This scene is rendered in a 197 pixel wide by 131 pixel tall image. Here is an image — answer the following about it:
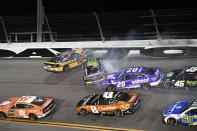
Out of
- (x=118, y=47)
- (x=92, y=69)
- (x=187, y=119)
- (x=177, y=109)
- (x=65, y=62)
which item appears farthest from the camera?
(x=118, y=47)

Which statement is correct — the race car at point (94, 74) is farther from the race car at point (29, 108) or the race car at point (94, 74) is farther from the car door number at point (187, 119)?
the car door number at point (187, 119)

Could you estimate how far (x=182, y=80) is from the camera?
1324 cm

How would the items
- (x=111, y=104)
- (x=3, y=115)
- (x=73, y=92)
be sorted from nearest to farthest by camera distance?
1. (x=111, y=104)
2. (x=3, y=115)
3. (x=73, y=92)

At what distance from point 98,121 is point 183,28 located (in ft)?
57.2

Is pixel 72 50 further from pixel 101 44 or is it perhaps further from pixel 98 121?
pixel 98 121

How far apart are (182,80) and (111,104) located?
3.52 meters

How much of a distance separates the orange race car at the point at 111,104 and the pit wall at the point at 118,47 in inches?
244

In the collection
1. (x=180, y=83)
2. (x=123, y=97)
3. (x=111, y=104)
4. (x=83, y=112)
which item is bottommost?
(x=83, y=112)

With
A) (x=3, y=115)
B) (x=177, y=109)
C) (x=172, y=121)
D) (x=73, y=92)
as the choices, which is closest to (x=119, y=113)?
(x=172, y=121)

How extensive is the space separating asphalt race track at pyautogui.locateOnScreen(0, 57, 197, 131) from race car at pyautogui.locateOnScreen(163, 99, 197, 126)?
0.72 ft

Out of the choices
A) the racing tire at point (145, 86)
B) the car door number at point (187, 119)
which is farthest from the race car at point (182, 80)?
the car door number at point (187, 119)

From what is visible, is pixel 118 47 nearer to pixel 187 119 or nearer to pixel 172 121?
pixel 172 121

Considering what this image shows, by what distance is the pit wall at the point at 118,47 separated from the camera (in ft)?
58.6

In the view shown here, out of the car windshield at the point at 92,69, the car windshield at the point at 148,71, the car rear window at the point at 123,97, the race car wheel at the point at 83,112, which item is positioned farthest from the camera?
the car windshield at the point at 92,69
